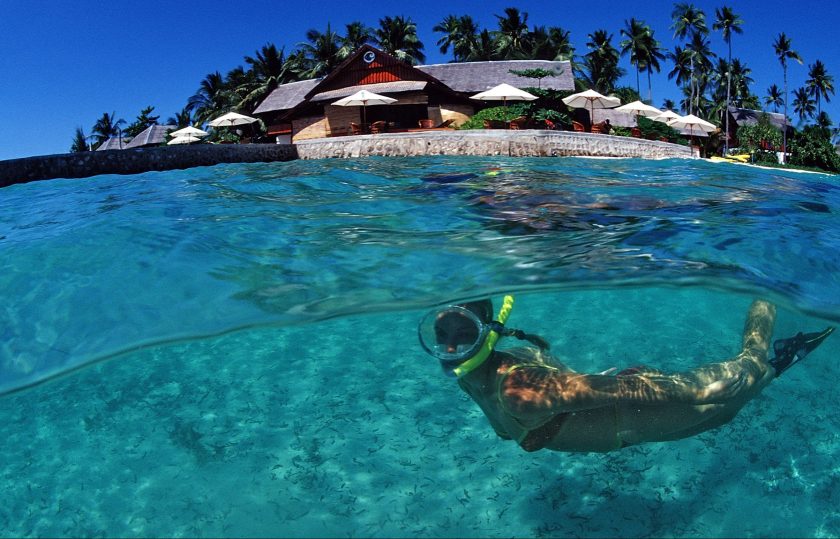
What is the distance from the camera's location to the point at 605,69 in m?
59.6

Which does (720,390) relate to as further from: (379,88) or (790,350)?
(379,88)

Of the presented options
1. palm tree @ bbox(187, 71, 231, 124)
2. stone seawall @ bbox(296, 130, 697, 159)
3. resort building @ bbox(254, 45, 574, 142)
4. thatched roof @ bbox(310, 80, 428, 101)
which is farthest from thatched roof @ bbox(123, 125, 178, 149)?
stone seawall @ bbox(296, 130, 697, 159)

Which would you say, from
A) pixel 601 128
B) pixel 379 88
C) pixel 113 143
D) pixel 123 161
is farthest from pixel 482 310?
pixel 113 143

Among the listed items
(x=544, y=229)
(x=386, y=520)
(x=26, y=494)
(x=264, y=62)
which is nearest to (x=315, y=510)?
(x=386, y=520)

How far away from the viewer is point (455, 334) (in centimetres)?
375

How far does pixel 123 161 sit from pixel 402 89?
20.6 m

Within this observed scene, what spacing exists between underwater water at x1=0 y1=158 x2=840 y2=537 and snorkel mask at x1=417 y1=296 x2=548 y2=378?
1329 mm

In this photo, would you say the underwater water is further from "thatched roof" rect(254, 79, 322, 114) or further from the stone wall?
"thatched roof" rect(254, 79, 322, 114)

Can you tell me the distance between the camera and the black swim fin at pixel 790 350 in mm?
4875

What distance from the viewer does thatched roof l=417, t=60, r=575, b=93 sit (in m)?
35.1

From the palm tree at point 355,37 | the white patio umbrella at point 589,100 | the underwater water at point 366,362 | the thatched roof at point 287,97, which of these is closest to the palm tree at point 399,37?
the palm tree at point 355,37

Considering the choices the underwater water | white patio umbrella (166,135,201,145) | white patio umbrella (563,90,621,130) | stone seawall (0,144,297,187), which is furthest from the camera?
white patio umbrella (166,135,201,145)

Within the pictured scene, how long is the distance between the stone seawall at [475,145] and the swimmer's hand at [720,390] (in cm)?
1803

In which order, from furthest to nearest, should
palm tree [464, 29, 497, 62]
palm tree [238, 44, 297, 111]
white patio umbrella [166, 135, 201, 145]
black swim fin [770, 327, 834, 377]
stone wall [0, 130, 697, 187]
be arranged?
palm tree [464, 29, 497, 62], palm tree [238, 44, 297, 111], white patio umbrella [166, 135, 201, 145], stone wall [0, 130, 697, 187], black swim fin [770, 327, 834, 377]
